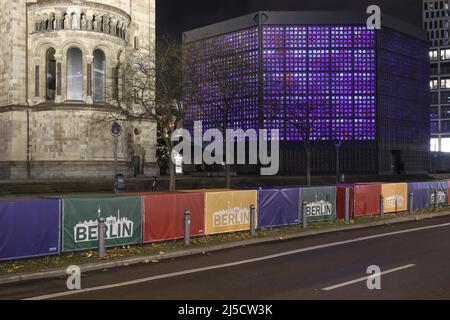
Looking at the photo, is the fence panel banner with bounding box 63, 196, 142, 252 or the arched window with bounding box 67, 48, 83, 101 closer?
the fence panel banner with bounding box 63, 196, 142, 252

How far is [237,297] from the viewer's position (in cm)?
865

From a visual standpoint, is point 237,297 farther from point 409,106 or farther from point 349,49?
point 409,106

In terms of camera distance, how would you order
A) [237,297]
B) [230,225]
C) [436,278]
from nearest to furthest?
[237,297], [436,278], [230,225]

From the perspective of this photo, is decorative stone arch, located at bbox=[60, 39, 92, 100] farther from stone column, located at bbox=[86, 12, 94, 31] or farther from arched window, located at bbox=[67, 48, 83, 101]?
stone column, located at bbox=[86, 12, 94, 31]

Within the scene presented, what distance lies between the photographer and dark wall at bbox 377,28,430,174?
299ft

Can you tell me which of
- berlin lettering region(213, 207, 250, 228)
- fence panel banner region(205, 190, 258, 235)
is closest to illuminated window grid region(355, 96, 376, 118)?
fence panel banner region(205, 190, 258, 235)

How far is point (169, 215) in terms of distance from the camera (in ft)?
48.9

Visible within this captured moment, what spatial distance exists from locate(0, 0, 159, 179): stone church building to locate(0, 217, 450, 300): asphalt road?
33744 millimetres

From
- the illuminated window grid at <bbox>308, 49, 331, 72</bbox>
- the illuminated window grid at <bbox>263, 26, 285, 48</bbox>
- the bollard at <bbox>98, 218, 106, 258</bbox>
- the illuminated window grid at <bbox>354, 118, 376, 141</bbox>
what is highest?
the illuminated window grid at <bbox>263, 26, 285, 48</bbox>

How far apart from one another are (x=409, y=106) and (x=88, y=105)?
238 feet

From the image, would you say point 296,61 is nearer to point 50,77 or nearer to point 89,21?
point 89,21

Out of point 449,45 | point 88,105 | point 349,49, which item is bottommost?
point 88,105

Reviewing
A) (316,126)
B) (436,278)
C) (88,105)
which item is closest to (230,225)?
(436,278)

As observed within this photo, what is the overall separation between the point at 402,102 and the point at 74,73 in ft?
229
